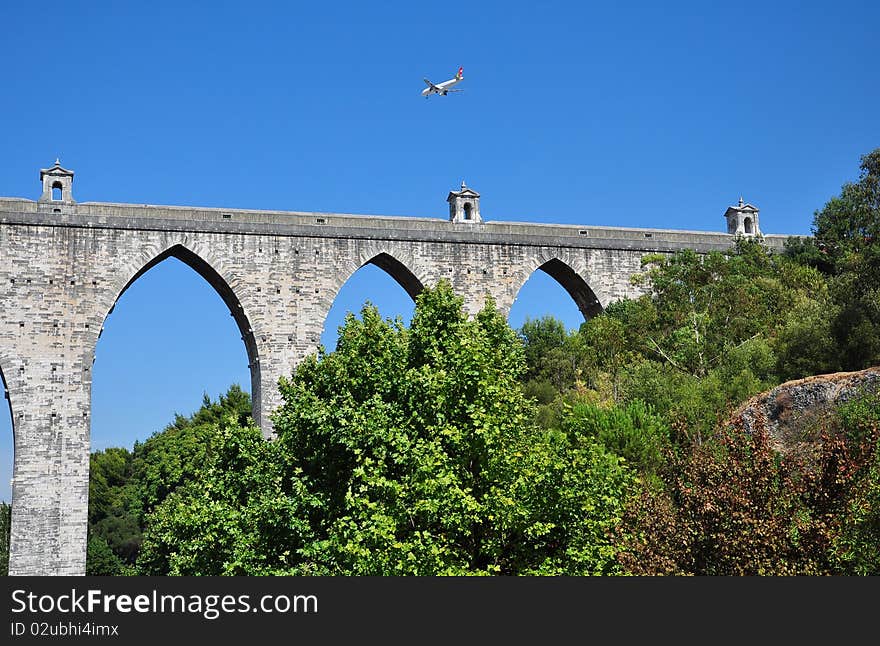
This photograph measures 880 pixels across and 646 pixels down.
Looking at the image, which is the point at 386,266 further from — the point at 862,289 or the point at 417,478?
the point at 417,478

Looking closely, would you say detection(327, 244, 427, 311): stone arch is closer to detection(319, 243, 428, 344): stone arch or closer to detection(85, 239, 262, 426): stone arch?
detection(319, 243, 428, 344): stone arch

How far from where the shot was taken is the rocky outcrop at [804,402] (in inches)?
776

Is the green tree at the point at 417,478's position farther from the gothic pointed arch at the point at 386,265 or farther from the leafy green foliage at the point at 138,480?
the leafy green foliage at the point at 138,480

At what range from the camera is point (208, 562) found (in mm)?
21391

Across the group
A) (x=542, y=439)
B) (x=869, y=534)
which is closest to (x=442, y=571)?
(x=542, y=439)

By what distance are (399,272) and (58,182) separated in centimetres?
1103

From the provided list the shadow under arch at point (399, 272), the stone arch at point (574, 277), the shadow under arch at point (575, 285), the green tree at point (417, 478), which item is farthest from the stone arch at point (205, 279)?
the green tree at point (417, 478)

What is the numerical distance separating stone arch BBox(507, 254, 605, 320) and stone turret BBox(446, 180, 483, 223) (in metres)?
2.50

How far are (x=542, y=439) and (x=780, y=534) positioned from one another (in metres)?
6.35

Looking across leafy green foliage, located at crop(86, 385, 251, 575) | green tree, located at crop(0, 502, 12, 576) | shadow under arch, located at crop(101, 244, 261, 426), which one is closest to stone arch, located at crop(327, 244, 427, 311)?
shadow under arch, located at crop(101, 244, 261, 426)

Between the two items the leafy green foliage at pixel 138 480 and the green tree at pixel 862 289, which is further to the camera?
the leafy green foliage at pixel 138 480

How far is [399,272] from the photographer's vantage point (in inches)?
1476

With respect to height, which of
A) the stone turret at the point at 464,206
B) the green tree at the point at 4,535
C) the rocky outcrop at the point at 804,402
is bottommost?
the green tree at the point at 4,535

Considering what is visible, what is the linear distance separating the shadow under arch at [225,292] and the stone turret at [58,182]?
3115mm
